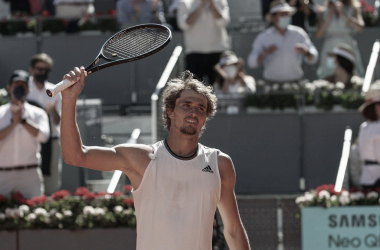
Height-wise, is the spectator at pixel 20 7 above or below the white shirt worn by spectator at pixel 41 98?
above

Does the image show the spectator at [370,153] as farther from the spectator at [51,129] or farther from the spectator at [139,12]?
the spectator at [139,12]

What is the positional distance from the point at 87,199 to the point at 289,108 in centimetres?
353

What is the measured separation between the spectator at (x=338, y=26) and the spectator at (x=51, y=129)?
13.7 feet

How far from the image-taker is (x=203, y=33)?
1195 cm

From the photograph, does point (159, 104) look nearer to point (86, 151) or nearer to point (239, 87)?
point (239, 87)

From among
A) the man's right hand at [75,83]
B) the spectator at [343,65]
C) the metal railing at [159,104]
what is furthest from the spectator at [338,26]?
the man's right hand at [75,83]

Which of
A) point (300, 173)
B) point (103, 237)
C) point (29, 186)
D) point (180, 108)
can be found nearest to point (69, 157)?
point (180, 108)

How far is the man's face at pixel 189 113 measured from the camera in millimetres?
4750

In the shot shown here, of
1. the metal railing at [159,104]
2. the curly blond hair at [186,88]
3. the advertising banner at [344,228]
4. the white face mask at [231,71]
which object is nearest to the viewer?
the curly blond hair at [186,88]

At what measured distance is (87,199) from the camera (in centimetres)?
843

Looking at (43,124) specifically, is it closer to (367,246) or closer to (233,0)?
(367,246)

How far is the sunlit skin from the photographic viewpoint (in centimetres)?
475

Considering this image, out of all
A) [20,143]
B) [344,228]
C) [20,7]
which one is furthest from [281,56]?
[20,7]

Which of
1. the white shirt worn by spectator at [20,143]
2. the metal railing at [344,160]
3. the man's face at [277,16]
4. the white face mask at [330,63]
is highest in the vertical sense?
the man's face at [277,16]
